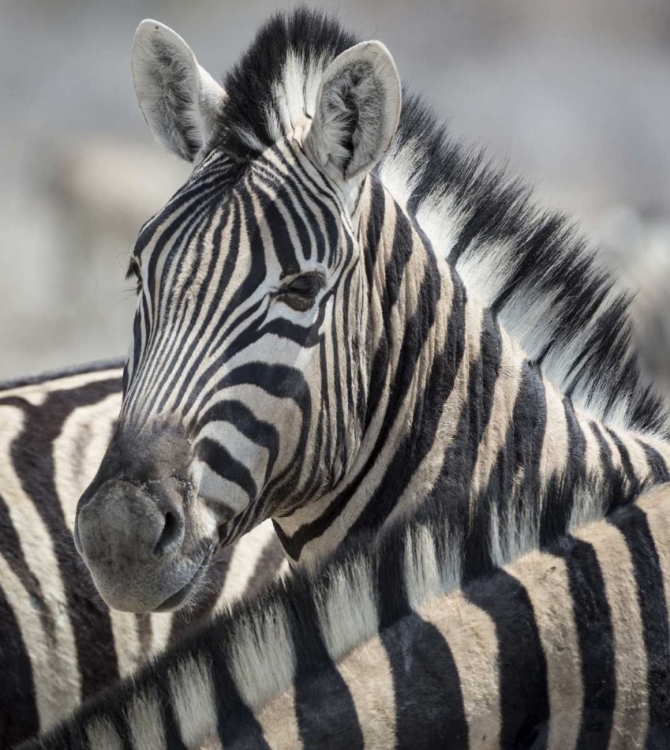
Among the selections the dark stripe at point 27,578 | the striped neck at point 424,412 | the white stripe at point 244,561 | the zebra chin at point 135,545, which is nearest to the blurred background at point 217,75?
the white stripe at point 244,561

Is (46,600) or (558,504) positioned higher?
(558,504)

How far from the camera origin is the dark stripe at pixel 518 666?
2.10 m

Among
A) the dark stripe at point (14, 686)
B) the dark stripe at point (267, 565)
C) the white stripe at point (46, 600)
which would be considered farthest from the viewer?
the dark stripe at point (267, 565)

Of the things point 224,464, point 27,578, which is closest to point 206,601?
point 27,578

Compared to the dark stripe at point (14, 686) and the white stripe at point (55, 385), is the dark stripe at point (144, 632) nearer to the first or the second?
the dark stripe at point (14, 686)

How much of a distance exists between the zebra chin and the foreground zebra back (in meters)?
0.78

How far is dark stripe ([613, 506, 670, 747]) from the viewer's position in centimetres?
213

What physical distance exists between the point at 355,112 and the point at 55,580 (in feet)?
8.24

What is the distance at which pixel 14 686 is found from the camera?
4.35 m

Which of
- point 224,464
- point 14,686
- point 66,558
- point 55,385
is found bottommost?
point 14,686

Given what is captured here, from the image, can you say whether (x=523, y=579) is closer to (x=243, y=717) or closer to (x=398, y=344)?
(x=243, y=717)

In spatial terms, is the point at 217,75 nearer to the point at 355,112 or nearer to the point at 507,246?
the point at 507,246

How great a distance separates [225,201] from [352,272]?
0.48 meters

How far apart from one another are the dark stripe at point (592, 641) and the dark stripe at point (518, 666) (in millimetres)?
93
